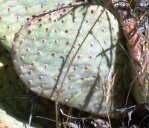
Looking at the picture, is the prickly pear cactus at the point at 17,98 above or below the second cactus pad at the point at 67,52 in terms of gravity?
below

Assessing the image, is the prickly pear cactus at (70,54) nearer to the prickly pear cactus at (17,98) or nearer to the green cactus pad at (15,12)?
the green cactus pad at (15,12)

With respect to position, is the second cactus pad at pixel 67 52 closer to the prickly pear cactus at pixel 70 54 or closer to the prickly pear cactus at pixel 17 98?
the prickly pear cactus at pixel 70 54

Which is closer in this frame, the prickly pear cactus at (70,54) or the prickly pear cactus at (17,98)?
the prickly pear cactus at (70,54)

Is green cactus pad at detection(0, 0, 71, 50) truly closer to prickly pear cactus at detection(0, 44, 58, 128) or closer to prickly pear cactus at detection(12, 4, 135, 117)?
prickly pear cactus at detection(12, 4, 135, 117)

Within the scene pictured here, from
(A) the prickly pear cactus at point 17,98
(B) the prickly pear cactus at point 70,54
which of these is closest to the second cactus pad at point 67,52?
(B) the prickly pear cactus at point 70,54

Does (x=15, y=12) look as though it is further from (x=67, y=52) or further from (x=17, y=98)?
Answer: (x=17, y=98)

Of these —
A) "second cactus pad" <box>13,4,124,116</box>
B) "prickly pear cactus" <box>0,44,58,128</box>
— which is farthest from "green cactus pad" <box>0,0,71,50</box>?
"prickly pear cactus" <box>0,44,58,128</box>

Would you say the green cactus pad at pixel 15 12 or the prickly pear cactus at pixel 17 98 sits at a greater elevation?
the green cactus pad at pixel 15 12
